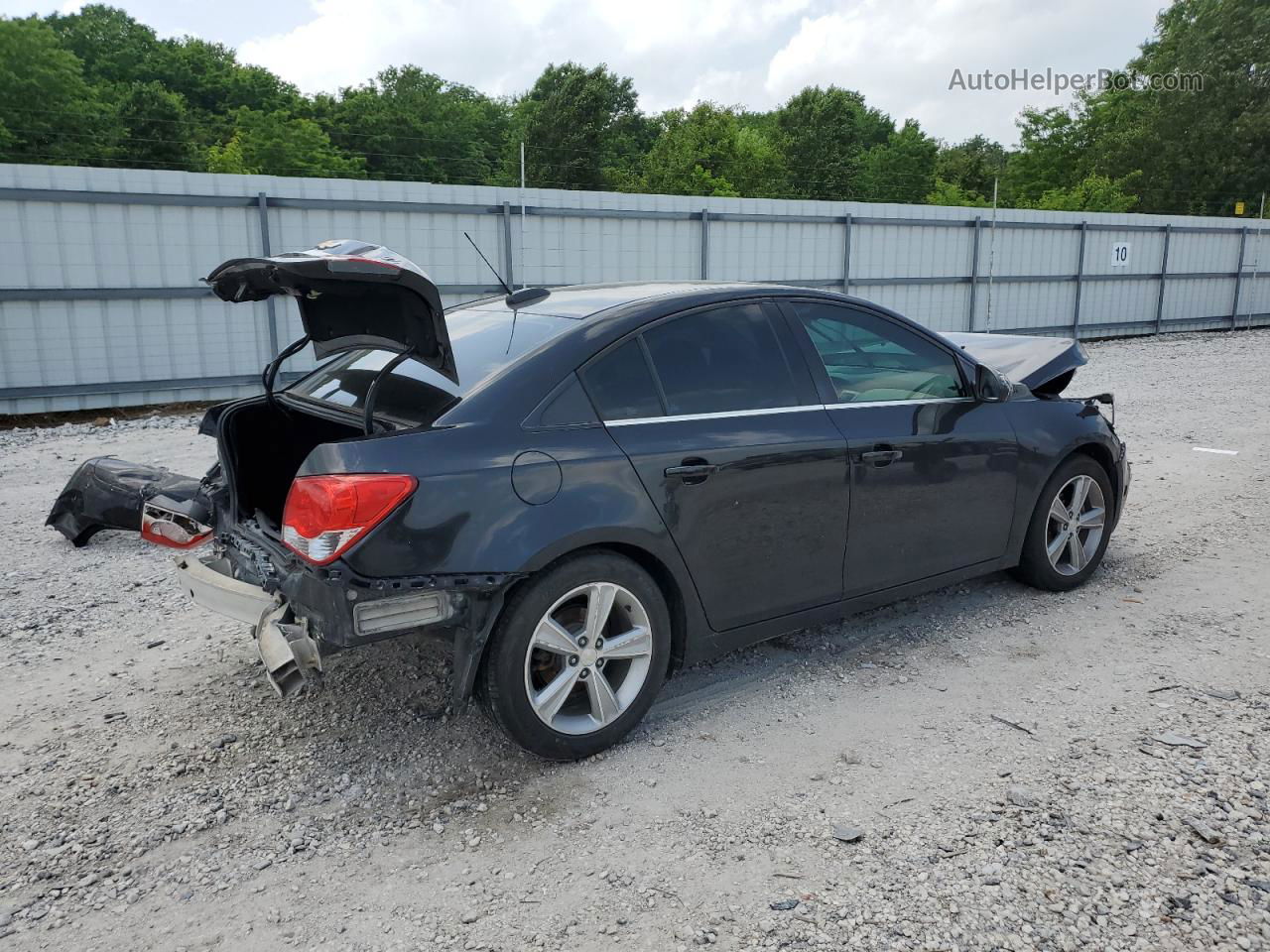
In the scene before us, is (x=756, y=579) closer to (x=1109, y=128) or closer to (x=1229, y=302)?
(x=1229, y=302)

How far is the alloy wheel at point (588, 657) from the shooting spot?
3.16 metres

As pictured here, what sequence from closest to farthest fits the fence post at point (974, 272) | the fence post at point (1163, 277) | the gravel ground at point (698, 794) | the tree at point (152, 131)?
the gravel ground at point (698, 794), the fence post at point (974, 272), the fence post at point (1163, 277), the tree at point (152, 131)

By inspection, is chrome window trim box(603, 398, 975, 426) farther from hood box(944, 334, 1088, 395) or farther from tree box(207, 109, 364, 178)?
tree box(207, 109, 364, 178)

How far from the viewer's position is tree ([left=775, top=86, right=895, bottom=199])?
52875mm

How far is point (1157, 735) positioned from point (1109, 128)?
62.3 m

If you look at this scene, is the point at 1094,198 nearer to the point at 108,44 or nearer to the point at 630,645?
the point at 630,645

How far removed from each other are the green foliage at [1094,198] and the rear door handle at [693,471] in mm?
50831

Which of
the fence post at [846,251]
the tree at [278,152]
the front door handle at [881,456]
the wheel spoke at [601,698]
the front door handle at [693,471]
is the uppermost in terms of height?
the tree at [278,152]

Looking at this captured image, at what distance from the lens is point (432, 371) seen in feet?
11.1

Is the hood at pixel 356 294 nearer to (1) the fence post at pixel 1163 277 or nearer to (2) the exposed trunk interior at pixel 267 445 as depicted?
(2) the exposed trunk interior at pixel 267 445

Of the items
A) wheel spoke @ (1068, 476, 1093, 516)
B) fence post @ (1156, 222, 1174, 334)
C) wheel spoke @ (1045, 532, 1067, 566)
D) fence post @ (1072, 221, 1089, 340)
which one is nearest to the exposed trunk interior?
wheel spoke @ (1045, 532, 1067, 566)

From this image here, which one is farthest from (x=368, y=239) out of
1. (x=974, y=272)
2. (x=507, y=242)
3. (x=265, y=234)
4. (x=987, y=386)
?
(x=974, y=272)

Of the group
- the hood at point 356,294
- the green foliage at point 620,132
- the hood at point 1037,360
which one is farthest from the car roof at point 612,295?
the green foliage at point 620,132

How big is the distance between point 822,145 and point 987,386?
54.9 meters
